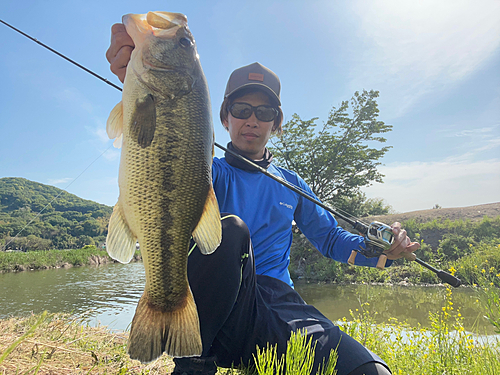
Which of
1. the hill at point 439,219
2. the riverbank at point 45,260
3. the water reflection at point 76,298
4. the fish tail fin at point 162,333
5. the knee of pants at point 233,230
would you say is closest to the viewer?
the fish tail fin at point 162,333

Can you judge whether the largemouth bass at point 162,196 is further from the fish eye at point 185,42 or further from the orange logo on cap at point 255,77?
the orange logo on cap at point 255,77

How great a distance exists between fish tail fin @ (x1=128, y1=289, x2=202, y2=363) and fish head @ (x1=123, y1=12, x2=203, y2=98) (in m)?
0.97

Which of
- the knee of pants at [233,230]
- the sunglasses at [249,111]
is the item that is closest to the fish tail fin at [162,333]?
the knee of pants at [233,230]

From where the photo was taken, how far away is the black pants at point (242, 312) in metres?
1.46

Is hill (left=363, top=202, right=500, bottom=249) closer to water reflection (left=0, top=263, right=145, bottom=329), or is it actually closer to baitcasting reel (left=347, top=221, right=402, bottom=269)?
water reflection (left=0, top=263, right=145, bottom=329)

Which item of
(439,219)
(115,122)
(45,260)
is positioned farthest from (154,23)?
(45,260)

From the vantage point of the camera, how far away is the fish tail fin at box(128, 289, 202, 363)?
3.79 feet

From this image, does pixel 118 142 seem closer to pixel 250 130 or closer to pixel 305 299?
pixel 250 130

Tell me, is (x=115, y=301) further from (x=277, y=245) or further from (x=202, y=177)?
(x=202, y=177)

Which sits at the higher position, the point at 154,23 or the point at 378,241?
the point at 154,23

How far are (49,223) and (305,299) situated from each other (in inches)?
2421

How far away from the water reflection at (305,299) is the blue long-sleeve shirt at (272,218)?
18.3ft

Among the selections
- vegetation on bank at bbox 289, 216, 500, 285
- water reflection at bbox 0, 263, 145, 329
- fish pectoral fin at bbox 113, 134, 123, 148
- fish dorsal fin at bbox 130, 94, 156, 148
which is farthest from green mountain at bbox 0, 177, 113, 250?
fish dorsal fin at bbox 130, 94, 156, 148

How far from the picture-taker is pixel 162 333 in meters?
1.19
